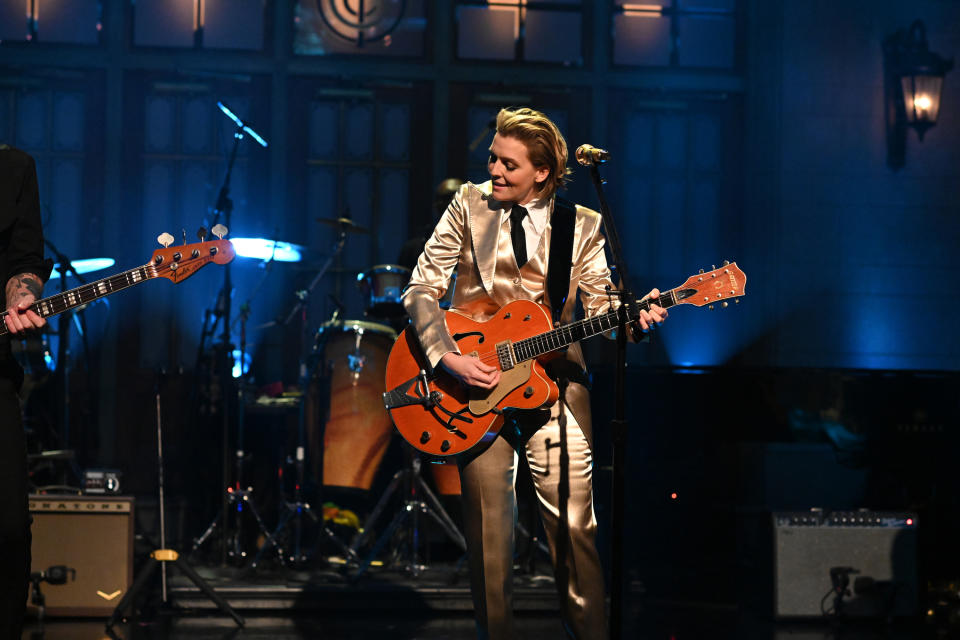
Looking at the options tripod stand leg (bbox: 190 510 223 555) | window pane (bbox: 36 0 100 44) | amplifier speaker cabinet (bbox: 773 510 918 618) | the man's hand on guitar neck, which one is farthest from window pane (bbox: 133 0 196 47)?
amplifier speaker cabinet (bbox: 773 510 918 618)

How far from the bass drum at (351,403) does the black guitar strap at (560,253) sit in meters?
2.83

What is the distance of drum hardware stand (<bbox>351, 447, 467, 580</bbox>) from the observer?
602 cm

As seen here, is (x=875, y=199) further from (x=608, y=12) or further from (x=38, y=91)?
(x=38, y=91)

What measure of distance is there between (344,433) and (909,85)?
449 cm

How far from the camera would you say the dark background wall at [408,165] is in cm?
756

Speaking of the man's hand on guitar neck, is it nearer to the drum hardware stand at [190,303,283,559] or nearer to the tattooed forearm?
the tattooed forearm

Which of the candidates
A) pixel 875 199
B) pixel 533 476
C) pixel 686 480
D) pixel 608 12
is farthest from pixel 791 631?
pixel 608 12

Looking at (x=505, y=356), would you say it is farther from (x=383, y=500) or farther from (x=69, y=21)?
(x=69, y=21)

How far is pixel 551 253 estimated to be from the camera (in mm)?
3676

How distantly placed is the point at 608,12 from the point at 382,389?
10.9ft

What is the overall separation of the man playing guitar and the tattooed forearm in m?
1.19

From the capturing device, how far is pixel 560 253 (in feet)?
12.1

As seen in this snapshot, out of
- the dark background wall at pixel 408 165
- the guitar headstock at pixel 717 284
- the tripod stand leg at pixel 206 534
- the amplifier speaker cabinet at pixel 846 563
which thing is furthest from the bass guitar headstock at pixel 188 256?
the dark background wall at pixel 408 165

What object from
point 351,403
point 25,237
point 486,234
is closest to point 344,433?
point 351,403
